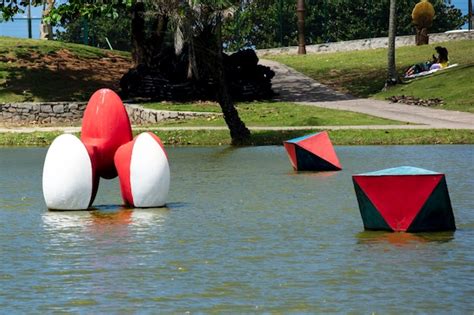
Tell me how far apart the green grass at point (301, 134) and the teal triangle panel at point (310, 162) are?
769 centimetres

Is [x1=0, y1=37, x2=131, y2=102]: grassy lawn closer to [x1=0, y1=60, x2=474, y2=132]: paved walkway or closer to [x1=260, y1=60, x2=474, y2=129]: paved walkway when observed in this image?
[x1=0, y1=60, x2=474, y2=132]: paved walkway

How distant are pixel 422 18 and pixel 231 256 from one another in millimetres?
55623

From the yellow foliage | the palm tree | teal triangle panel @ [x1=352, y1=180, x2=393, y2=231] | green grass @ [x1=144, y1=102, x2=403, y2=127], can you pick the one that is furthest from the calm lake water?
the yellow foliage

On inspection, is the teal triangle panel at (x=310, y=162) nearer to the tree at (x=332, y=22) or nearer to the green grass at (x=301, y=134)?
the green grass at (x=301, y=134)

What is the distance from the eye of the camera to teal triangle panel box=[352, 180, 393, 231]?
15.8m

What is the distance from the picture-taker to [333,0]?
116 meters

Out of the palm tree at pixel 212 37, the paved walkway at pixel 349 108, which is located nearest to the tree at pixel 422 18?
the paved walkway at pixel 349 108

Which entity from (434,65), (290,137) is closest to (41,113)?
(290,137)

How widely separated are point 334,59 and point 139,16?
760 inches

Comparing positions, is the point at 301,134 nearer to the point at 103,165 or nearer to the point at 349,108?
the point at 349,108

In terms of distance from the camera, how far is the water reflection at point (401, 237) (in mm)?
15078

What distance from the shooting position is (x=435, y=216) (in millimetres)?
15750

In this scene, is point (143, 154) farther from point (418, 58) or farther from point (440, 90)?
point (418, 58)

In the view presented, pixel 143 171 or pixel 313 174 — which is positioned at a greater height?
pixel 143 171
